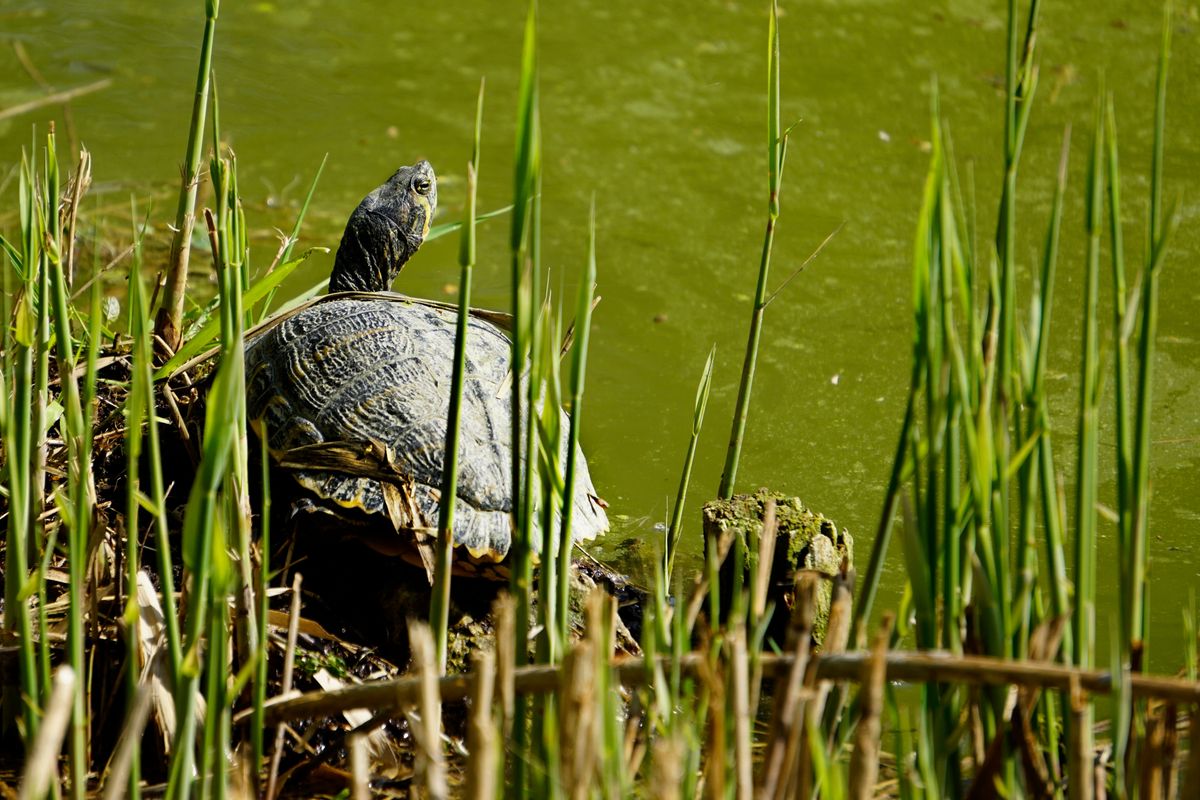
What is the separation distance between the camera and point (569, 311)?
3.62m

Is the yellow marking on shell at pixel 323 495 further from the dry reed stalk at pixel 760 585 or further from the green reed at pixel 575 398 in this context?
the dry reed stalk at pixel 760 585

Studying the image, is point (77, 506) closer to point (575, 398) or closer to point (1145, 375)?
point (575, 398)

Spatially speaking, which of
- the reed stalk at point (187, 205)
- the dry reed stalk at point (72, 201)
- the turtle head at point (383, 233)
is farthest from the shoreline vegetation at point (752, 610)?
the turtle head at point (383, 233)

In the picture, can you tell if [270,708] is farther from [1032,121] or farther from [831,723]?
[1032,121]

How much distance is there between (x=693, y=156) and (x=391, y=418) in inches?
102

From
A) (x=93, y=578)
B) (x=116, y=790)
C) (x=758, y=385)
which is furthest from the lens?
(x=758, y=385)

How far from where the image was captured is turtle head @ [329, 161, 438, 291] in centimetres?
287

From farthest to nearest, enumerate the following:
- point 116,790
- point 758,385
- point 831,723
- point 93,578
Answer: point 758,385 → point 93,578 → point 831,723 → point 116,790

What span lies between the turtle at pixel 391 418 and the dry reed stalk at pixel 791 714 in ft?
2.76


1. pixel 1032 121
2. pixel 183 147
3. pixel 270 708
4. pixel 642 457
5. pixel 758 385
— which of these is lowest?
pixel 270 708

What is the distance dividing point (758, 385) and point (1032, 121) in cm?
203

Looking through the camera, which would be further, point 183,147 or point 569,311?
point 183,147

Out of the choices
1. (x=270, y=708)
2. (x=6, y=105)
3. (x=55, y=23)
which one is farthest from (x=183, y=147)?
(x=270, y=708)

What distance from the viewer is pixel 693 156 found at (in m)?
4.47
